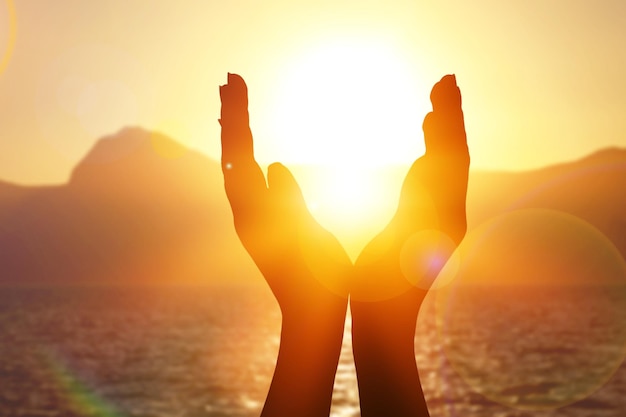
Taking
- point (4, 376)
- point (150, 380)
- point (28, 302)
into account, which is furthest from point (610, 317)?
point (28, 302)

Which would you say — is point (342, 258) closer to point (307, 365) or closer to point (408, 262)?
point (408, 262)

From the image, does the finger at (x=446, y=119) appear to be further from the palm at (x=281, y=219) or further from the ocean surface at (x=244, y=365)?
the ocean surface at (x=244, y=365)

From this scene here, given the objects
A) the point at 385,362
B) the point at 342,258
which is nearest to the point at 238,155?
the point at 342,258

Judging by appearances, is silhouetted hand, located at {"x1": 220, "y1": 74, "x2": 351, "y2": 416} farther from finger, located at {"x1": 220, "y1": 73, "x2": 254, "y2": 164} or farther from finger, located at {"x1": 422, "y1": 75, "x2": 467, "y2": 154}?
finger, located at {"x1": 422, "y1": 75, "x2": 467, "y2": 154}

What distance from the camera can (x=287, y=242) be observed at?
397 cm

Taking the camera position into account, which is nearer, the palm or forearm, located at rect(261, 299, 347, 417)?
forearm, located at rect(261, 299, 347, 417)

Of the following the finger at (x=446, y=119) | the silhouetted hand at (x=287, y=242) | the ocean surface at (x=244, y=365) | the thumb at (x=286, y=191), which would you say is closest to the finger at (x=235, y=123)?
the silhouetted hand at (x=287, y=242)

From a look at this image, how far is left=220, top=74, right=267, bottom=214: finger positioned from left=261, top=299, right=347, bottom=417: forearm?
26.3 inches

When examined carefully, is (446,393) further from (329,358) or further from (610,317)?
(610,317)

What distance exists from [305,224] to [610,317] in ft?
449

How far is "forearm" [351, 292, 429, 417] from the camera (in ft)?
11.7

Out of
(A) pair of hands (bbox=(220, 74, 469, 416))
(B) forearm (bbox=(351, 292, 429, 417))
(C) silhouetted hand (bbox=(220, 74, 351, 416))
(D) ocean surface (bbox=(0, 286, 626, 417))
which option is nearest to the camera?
(B) forearm (bbox=(351, 292, 429, 417))

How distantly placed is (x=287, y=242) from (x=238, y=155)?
534mm

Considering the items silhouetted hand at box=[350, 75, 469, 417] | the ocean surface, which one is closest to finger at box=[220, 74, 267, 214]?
silhouetted hand at box=[350, 75, 469, 417]
